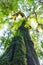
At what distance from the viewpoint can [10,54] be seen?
953 centimetres

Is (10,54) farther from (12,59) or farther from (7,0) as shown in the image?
(7,0)

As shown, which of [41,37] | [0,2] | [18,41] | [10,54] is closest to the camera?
[0,2]

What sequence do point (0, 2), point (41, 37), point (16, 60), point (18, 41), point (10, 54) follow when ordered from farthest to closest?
point (41, 37)
point (18, 41)
point (10, 54)
point (16, 60)
point (0, 2)

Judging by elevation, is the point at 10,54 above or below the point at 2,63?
above

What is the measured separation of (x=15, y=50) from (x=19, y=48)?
1.28ft

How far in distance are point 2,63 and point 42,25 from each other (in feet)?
9.56

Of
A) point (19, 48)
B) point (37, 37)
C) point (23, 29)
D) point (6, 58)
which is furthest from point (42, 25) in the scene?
point (37, 37)

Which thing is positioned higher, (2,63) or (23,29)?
(23,29)

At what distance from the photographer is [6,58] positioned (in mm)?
8836

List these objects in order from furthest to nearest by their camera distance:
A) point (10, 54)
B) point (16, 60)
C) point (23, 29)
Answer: point (23, 29) → point (10, 54) → point (16, 60)

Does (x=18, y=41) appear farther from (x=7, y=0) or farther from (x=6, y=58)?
(x=7, y=0)

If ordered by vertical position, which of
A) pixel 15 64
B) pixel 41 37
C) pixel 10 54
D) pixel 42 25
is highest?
pixel 41 37

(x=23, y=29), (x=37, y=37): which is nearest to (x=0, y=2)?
(x=23, y=29)

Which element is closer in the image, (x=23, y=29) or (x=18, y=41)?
(x=18, y=41)
